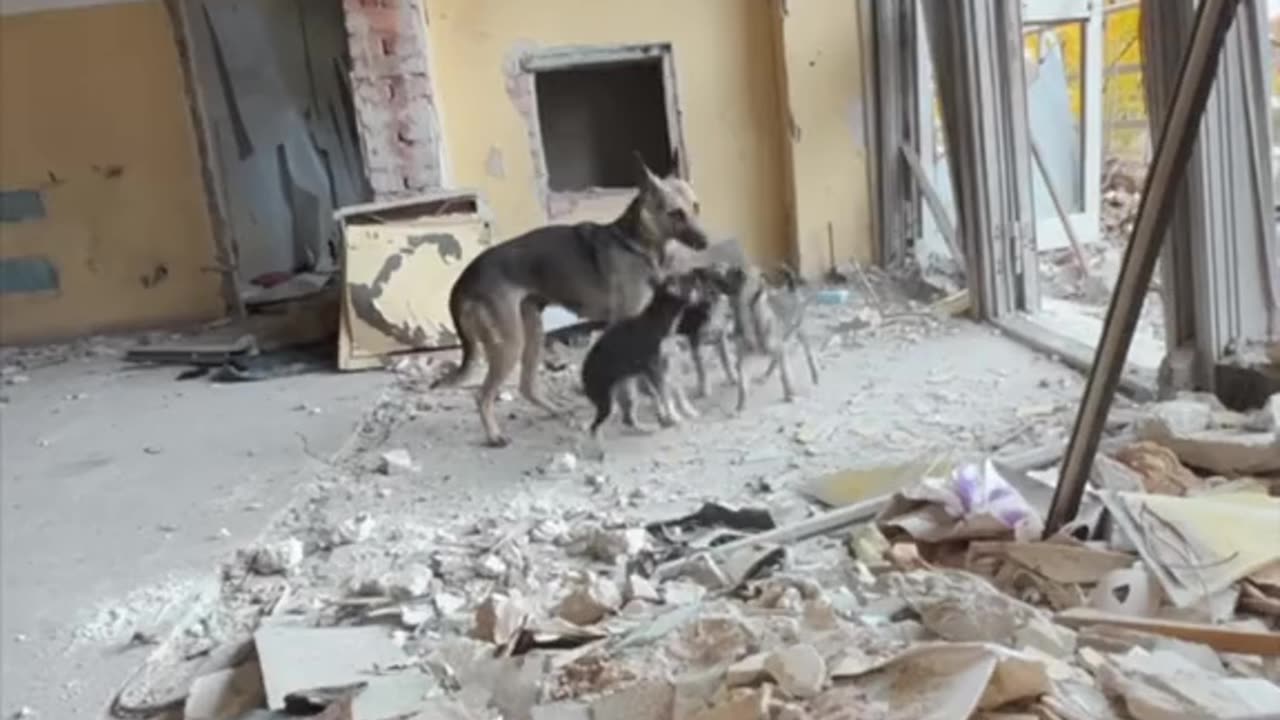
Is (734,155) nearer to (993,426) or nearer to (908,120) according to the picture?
(908,120)

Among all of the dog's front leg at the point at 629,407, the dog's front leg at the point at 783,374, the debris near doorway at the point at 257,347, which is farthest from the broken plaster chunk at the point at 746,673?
the debris near doorway at the point at 257,347

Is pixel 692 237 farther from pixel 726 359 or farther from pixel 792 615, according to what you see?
pixel 792 615

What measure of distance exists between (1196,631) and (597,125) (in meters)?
6.01

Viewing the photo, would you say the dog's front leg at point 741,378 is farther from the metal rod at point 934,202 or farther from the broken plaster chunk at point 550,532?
the metal rod at point 934,202

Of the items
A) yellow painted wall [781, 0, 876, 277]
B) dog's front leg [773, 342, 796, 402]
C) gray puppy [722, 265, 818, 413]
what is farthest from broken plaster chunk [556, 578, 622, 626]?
yellow painted wall [781, 0, 876, 277]

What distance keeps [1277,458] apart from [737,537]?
1339 mm

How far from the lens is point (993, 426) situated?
13.1 ft

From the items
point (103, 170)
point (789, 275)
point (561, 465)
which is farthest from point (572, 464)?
point (103, 170)

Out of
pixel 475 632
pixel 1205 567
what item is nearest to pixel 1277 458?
pixel 1205 567

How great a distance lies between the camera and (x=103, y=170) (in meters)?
7.21

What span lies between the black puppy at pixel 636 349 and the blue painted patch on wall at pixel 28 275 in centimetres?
438

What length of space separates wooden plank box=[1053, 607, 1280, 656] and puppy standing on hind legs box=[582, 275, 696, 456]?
2.03 metres

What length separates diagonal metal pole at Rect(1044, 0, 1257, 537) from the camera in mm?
2441

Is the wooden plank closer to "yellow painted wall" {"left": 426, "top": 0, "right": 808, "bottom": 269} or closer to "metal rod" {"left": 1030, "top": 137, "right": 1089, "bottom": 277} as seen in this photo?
"metal rod" {"left": 1030, "top": 137, "right": 1089, "bottom": 277}
